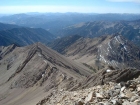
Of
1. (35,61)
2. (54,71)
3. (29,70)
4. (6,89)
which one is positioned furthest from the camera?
(35,61)

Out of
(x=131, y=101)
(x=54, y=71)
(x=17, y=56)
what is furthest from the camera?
(x=17, y=56)

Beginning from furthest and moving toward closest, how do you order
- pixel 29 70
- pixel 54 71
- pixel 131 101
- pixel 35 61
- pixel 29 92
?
pixel 35 61 → pixel 29 70 → pixel 54 71 → pixel 29 92 → pixel 131 101

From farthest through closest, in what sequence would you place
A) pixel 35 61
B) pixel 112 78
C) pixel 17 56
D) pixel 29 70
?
pixel 17 56
pixel 35 61
pixel 29 70
pixel 112 78

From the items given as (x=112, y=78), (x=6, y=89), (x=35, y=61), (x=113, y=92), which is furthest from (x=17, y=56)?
(x=113, y=92)

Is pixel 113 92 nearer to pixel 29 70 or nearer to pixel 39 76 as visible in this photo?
pixel 39 76

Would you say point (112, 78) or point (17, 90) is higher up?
point (112, 78)

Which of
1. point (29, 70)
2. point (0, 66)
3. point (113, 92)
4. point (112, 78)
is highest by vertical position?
point (113, 92)

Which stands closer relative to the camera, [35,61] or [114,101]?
[114,101]

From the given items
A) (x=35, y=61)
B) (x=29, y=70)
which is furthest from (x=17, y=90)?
(x=35, y=61)

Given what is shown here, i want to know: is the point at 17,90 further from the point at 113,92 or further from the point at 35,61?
the point at 113,92
